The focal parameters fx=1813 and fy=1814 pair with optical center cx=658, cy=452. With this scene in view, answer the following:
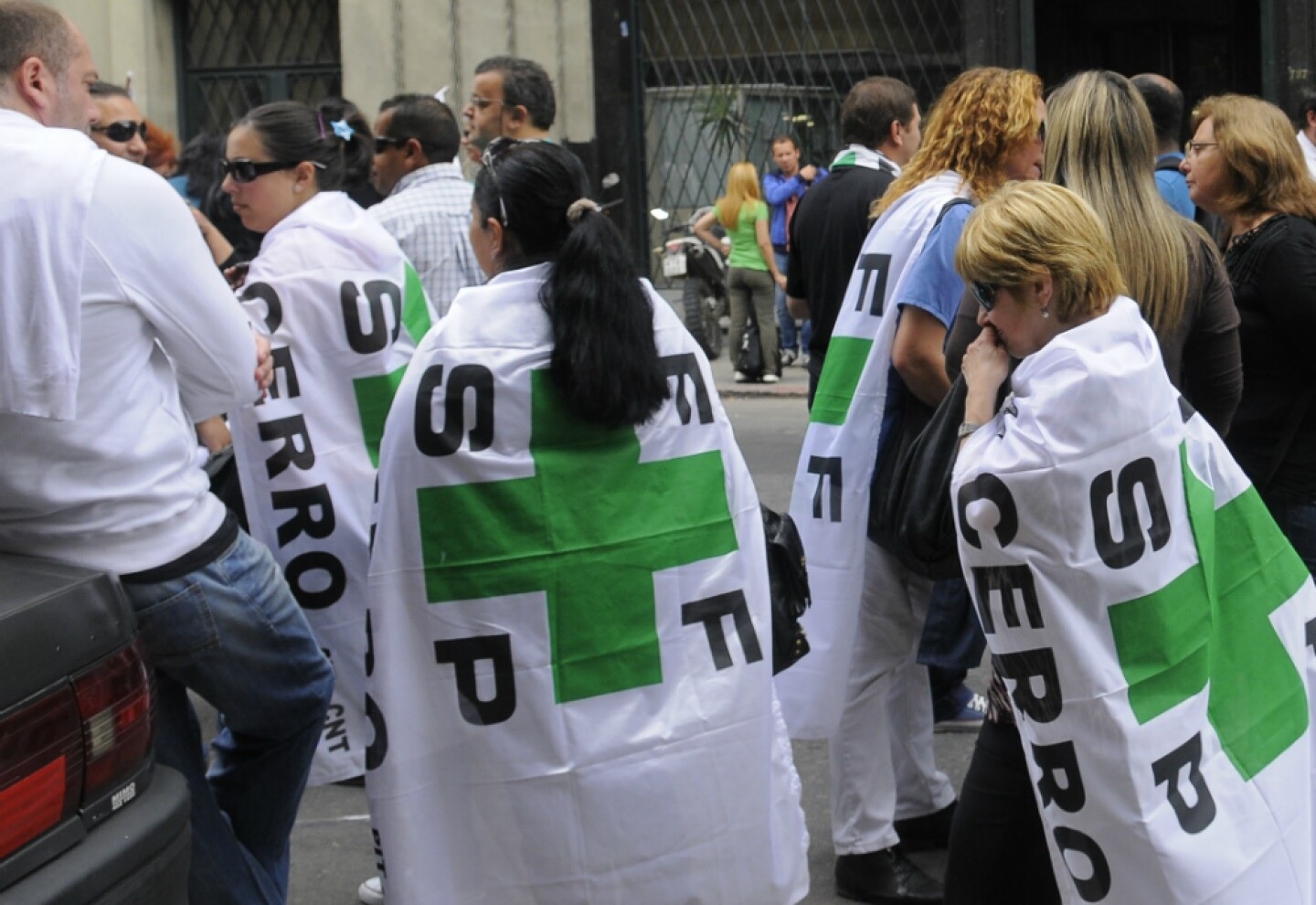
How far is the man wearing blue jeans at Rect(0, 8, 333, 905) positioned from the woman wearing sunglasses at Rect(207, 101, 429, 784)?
3.17 ft

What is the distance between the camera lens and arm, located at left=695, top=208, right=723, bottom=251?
50.3 ft

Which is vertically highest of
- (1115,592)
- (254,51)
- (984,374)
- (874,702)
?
(254,51)

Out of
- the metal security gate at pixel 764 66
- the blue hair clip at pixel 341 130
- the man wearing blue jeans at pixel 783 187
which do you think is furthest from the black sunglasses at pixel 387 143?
the metal security gate at pixel 764 66

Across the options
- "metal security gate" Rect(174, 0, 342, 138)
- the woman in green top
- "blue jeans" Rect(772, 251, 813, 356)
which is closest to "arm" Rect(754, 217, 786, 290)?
the woman in green top

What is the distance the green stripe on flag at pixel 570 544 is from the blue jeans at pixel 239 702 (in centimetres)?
37

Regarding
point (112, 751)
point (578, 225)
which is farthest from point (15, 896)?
point (578, 225)

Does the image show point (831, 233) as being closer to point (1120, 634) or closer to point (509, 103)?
point (509, 103)

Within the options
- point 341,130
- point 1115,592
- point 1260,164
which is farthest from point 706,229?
point 1115,592

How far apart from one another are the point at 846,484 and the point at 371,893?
154cm

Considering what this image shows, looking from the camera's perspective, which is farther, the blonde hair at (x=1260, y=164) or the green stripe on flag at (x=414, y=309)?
the green stripe on flag at (x=414, y=309)

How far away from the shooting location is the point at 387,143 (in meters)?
5.95

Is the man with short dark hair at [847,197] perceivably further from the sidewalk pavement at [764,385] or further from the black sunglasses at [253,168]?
the sidewalk pavement at [764,385]

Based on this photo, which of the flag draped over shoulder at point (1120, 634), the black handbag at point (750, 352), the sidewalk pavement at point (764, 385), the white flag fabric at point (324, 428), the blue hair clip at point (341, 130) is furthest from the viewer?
the black handbag at point (750, 352)

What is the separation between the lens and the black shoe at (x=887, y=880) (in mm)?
4254
